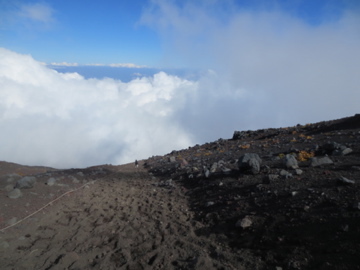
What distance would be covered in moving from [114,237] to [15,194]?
522cm

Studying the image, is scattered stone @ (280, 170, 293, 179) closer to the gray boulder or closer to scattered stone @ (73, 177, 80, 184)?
the gray boulder

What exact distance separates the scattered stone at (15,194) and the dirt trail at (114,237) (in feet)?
4.81

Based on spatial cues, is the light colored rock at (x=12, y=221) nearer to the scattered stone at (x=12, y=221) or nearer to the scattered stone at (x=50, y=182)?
the scattered stone at (x=12, y=221)

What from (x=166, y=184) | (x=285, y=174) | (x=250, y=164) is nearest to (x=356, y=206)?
(x=285, y=174)

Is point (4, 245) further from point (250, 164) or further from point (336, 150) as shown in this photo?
point (336, 150)

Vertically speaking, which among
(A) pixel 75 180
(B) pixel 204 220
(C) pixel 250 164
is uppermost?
(A) pixel 75 180

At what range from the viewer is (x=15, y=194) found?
9.41m

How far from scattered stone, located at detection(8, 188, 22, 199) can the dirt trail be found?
1.47 m

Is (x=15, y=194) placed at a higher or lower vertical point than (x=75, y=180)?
lower

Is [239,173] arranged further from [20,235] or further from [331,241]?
[20,235]

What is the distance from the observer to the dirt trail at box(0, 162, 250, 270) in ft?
18.9

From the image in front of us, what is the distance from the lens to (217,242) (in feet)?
19.9

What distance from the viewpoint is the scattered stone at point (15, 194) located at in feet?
30.5

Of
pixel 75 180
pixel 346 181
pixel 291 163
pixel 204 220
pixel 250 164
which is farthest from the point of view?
pixel 75 180
